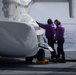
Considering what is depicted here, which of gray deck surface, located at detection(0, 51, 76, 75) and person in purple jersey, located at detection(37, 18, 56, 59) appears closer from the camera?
gray deck surface, located at detection(0, 51, 76, 75)

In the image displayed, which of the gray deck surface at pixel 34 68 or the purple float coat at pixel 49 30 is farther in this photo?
the purple float coat at pixel 49 30

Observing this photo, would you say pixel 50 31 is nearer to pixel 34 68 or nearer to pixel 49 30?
pixel 49 30

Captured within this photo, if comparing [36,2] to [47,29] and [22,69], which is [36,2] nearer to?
[47,29]

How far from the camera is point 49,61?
17797 mm

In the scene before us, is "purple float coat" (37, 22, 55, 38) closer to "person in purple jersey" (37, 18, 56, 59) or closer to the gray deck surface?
"person in purple jersey" (37, 18, 56, 59)

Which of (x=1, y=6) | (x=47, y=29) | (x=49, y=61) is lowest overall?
(x=49, y=61)

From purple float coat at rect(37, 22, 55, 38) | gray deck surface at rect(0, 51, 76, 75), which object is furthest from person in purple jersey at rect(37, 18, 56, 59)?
gray deck surface at rect(0, 51, 76, 75)

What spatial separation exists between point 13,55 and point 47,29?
289 centimetres

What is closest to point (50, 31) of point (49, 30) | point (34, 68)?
point (49, 30)

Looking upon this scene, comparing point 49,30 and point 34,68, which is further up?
point 49,30

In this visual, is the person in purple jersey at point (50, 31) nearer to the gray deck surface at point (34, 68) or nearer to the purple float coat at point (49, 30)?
the purple float coat at point (49, 30)

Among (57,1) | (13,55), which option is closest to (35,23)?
(13,55)

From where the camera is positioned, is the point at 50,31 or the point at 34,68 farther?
the point at 50,31

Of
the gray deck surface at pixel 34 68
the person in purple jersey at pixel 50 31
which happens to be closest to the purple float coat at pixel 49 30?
the person in purple jersey at pixel 50 31
